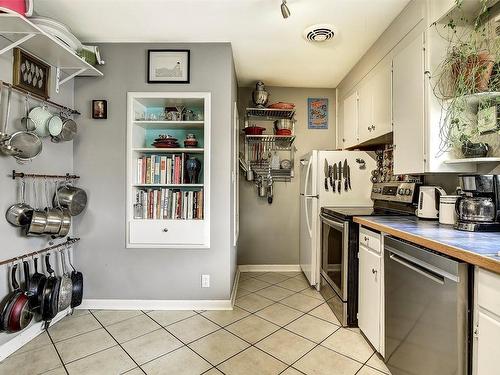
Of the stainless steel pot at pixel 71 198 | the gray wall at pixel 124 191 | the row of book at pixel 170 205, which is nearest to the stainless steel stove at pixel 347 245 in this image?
the gray wall at pixel 124 191

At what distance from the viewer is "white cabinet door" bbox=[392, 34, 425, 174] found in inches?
69.8

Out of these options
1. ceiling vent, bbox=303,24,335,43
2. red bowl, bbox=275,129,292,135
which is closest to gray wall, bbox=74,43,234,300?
ceiling vent, bbox=303,24,335,43

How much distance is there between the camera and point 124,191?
243 cm

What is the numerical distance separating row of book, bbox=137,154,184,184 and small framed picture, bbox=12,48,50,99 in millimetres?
904

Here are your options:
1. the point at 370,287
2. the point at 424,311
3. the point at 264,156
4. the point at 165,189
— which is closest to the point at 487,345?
the point at 424,311

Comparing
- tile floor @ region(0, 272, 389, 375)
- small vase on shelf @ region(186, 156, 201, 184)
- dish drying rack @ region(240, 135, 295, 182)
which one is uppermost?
dish drying rack @ region(240, 135, 295, 182)

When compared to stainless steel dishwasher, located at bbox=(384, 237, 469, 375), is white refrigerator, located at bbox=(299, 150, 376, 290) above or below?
above

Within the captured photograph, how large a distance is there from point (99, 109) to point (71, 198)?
0.82 meters

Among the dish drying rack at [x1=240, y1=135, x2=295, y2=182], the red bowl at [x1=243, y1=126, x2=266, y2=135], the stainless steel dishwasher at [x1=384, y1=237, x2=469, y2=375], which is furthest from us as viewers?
the dish drying rack at [x1=240, y1=135, x2=295, y2=182]

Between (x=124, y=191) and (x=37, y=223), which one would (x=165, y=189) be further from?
(x=37, y=223)

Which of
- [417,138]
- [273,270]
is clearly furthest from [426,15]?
[273,270]

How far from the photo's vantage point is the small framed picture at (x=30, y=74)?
72.4 inches

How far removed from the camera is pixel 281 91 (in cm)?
355

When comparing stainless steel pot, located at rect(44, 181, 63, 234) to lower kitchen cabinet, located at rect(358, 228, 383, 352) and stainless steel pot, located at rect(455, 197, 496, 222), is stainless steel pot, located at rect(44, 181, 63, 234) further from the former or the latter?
stainless steel pot, located at rect(455, 197, 496, 222)
